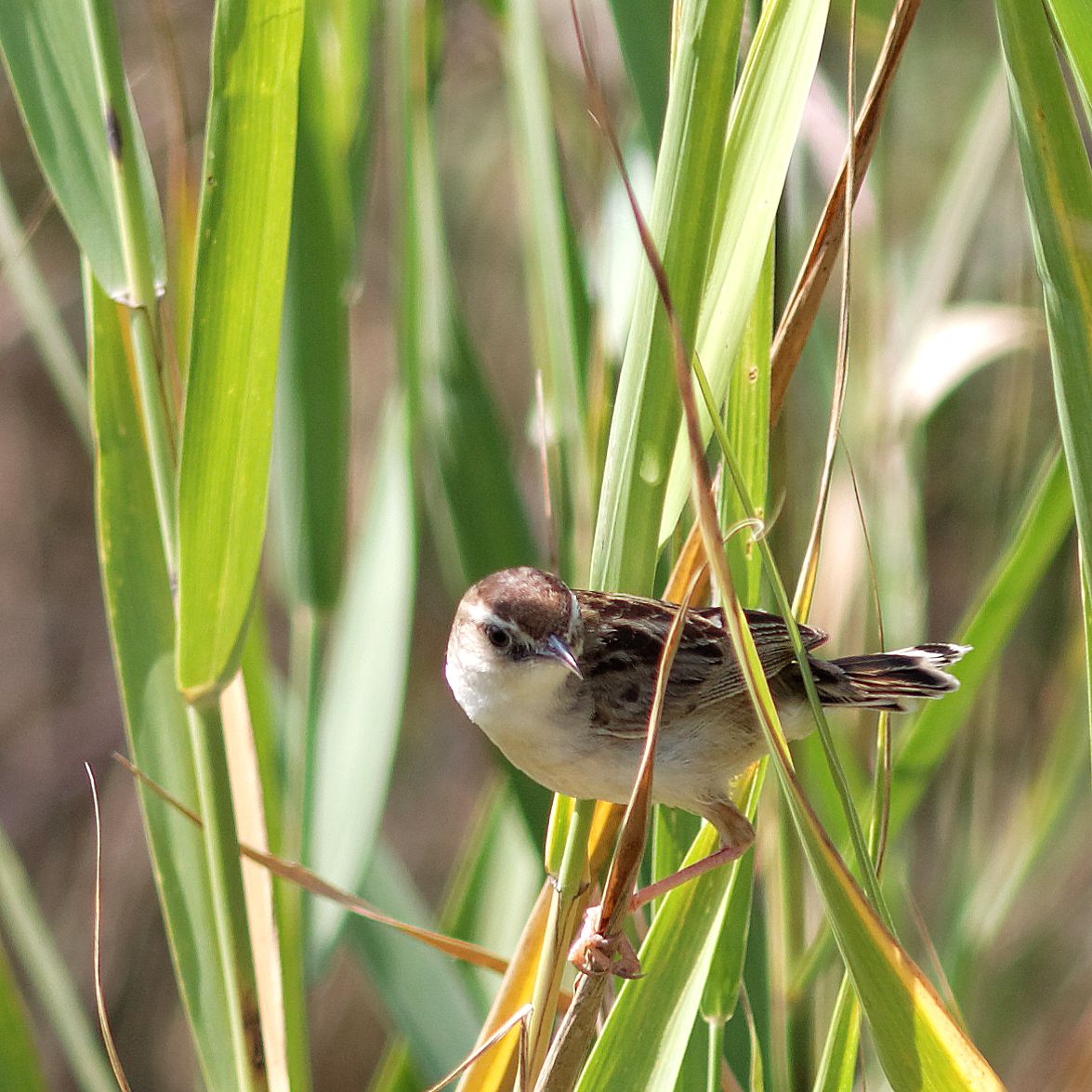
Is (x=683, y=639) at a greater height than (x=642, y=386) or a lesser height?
lesser

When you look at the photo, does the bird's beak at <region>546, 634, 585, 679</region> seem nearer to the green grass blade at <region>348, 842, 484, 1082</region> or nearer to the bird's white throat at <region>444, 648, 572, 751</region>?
the bird's white throat at <region>444, 648, 572, 751</region>

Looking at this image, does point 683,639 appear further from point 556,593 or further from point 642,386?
point 642,386

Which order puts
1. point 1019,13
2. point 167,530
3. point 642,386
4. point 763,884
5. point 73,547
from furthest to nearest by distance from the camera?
point 73,547 → point 763,884 → point 167,530 → point 642,386 → point 1019,13

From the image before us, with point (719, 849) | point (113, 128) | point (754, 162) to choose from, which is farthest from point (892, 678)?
point (113, 128)

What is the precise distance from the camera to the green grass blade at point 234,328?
1.24m

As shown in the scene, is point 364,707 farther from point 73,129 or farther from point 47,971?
point 73,129

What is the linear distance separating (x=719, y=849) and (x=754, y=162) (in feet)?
2.57

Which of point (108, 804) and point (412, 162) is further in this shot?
point (108, 804)

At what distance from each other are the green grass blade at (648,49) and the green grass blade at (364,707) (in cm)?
61

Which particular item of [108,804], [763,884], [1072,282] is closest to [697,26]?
[1072,282]

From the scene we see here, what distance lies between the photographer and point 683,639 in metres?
1.78

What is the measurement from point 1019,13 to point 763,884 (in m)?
1.53

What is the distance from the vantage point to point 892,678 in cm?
184

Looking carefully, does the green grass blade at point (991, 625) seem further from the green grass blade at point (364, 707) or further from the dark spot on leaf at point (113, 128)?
the dark spot on leaf at point (113, 128)
